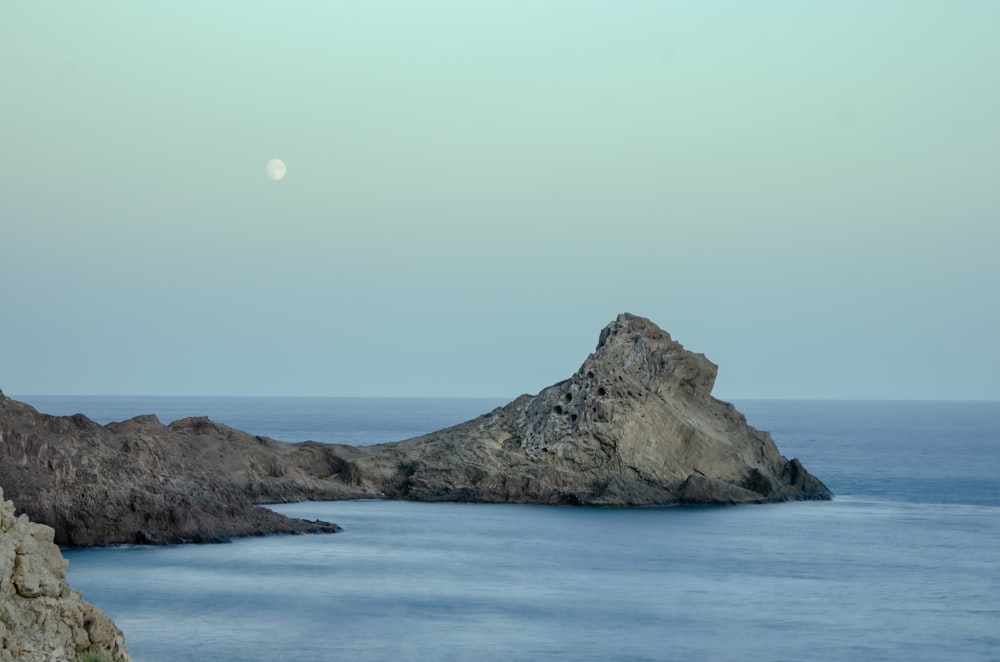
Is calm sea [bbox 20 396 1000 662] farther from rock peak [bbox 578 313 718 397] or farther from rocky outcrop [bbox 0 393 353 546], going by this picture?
rock peak [bbox 578 313 718 397]

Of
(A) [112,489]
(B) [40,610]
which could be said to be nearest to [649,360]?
(A) [112,489]

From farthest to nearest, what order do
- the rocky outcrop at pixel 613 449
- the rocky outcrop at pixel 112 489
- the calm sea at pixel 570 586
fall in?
the rocky outcrop at pixel 613 449 → the rocky outcrop at pixel 112 489 → the calm sea at pixel 570 586

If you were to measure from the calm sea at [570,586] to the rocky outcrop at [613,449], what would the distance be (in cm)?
190

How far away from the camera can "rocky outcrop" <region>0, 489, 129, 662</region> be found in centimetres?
1614

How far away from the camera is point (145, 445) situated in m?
46.3

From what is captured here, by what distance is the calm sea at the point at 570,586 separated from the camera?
28.3m

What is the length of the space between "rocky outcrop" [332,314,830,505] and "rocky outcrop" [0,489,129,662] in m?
40.6

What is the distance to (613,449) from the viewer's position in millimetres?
57000

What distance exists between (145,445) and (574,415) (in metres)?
19.7

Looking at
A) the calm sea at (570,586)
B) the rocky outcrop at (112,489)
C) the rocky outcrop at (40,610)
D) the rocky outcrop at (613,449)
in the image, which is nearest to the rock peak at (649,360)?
the rocky outcrop at (613,449)

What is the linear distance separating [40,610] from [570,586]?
22.0 meters

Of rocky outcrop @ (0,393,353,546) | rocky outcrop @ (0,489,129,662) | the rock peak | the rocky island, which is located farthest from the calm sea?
rocky outcrop @ (0,489,129,662)

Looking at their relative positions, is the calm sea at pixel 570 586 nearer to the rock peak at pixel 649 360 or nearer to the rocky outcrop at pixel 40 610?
the rock peak at pixel 649 360

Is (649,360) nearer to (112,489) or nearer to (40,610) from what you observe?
(112,489)
